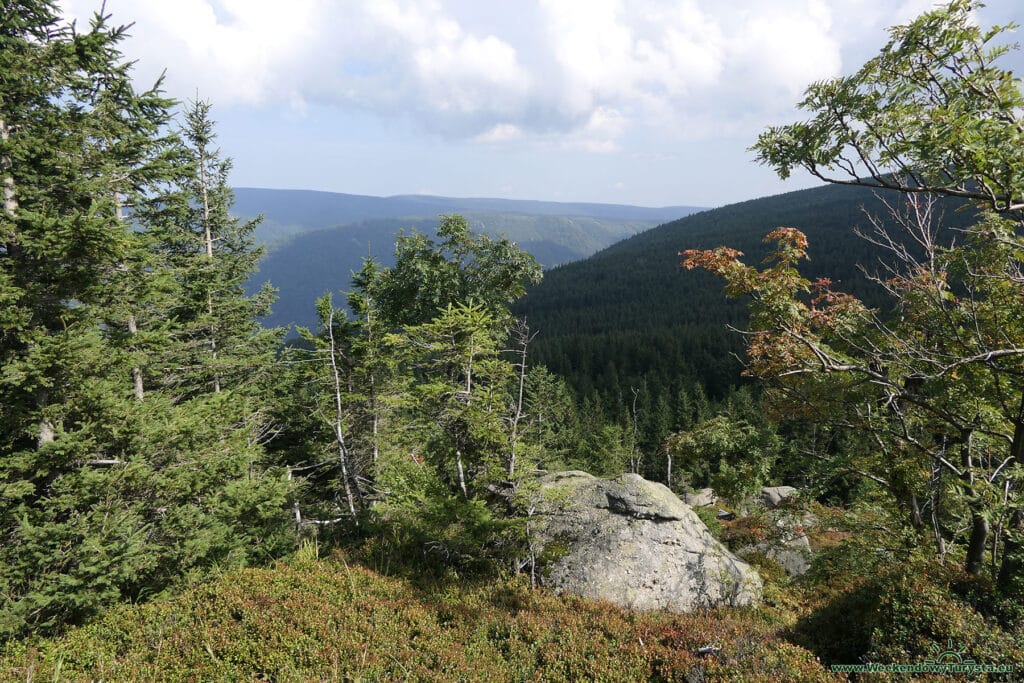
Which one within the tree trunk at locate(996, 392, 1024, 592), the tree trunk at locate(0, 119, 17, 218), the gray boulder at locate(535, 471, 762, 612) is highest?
the tree trunk at locate(0, 119, 17, 218)

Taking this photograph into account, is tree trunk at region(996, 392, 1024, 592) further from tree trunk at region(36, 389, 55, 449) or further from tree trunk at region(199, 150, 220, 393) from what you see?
tree trunk at region(199, 150, 220, 393)

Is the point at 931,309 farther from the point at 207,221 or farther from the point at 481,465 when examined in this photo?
the point at 207,221

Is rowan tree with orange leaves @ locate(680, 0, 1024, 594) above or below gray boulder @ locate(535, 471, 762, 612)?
above

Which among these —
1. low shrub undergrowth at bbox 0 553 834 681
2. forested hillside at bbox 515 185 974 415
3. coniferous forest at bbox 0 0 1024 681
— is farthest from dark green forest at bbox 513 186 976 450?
low shrub undergrowth at bbox 0 553 834 681

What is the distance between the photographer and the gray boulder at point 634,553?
9.34 meters

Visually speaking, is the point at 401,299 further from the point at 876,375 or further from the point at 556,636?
the point at 876,375

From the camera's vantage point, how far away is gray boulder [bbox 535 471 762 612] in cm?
934

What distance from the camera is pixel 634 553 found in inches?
387

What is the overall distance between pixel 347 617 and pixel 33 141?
996 centimetres

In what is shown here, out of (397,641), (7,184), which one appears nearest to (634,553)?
(397,641)

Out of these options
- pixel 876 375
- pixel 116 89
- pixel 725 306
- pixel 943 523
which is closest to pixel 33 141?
pixel 116 89

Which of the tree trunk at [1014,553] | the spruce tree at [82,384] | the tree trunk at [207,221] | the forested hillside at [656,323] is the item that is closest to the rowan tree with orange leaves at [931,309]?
the tree trunk at [1014,553]

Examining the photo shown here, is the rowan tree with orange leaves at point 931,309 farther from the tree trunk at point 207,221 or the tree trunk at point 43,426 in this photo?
the tree trunk at point 207,221

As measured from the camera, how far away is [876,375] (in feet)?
17.7
